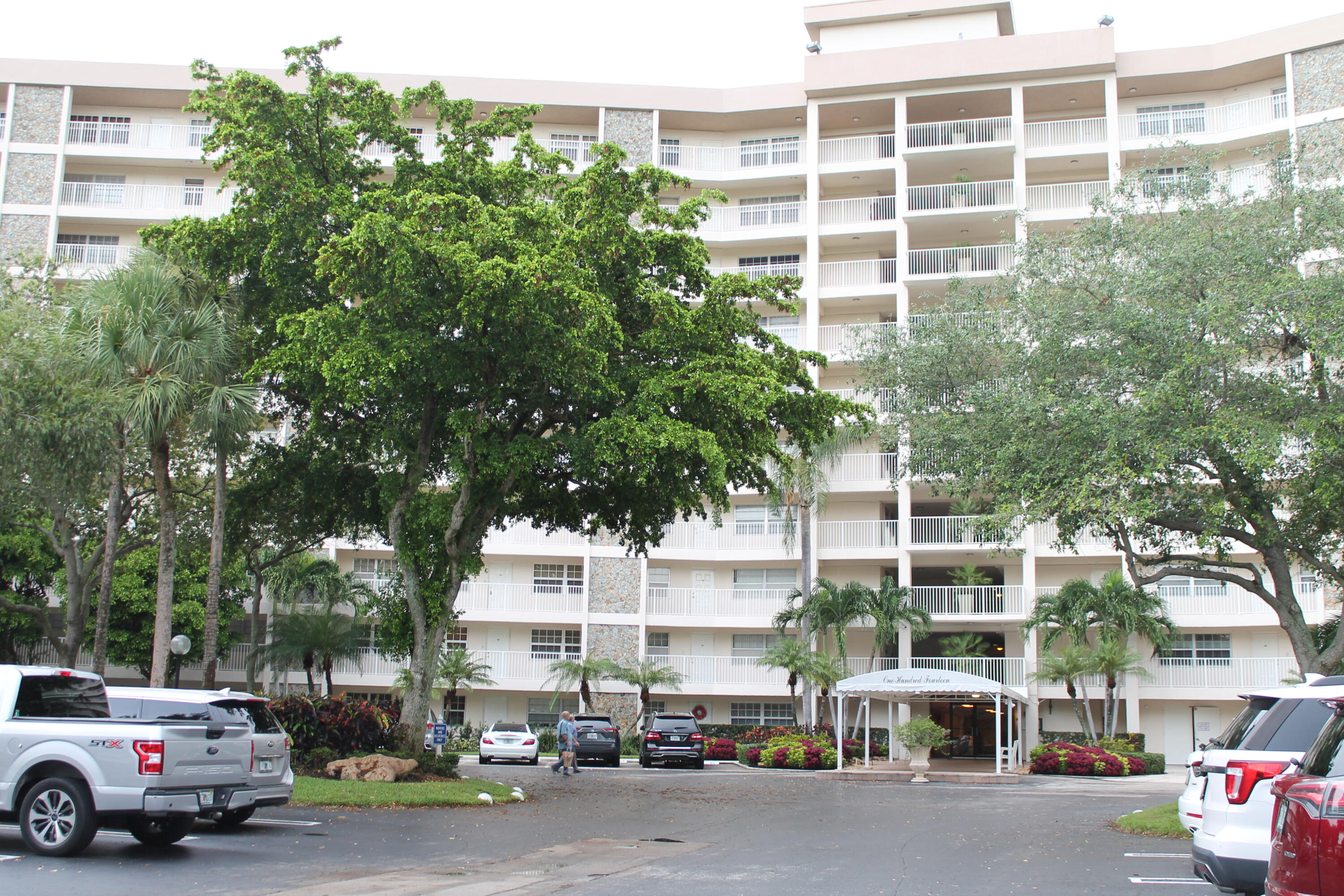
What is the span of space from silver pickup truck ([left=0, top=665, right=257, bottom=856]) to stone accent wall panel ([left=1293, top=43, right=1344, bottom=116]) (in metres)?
42.2

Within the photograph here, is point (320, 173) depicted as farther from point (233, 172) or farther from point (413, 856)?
point (413, 856)

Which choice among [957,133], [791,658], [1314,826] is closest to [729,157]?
[957,133]

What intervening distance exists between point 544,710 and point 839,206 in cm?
2301

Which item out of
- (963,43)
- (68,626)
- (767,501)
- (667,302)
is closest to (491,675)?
(767,501)

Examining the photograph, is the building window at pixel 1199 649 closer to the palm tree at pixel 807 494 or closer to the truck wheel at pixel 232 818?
the palm tree at pixel 807 494

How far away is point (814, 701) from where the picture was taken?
3797cm

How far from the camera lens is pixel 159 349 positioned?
65.1ft

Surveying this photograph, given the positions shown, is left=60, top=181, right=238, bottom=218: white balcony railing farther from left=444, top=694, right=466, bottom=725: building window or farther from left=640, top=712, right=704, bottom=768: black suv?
left=640, top=712, right=704, bottom=768: black suv

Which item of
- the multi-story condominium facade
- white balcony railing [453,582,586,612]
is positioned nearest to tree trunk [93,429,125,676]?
the multi-story condominium facade

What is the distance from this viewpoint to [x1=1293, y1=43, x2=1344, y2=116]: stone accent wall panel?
128 ft

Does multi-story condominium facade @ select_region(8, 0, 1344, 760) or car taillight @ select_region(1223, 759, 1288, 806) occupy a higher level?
multi-story condominium facade @ select_region(8, 0, 1344, 760)

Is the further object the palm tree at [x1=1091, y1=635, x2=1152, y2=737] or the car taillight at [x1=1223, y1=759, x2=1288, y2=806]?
the palm tree at [x1=1091, y1=635, x2=1152, y2=737]

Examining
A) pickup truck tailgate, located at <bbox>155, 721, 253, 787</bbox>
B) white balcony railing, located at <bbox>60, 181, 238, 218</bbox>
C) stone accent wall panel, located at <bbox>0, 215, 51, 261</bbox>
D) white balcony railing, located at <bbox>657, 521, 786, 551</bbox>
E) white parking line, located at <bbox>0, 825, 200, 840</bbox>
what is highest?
white balcony railing, located at <bbox>60, 181, 238, 218</bbox>

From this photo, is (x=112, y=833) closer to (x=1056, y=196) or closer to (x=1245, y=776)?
(x=1245, y=776)
